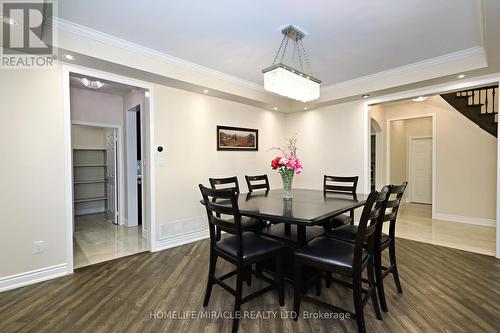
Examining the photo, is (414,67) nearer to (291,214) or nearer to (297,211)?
(297,211)

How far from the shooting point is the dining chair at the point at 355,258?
1.67m

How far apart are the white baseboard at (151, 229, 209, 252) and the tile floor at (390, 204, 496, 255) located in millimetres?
3226

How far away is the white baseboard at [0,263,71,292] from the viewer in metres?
2.35

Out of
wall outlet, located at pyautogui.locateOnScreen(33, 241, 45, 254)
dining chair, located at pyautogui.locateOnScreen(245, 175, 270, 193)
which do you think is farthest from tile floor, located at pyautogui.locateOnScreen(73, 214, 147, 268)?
dining chair, located at pyautogui.locateOnScreen(245, 175, 270, 193)

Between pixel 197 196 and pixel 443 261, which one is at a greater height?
pixel 197 196

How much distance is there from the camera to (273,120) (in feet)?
17.0

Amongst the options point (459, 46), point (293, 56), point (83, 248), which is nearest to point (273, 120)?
point (293, 56)

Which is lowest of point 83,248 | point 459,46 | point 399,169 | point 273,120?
point 83,248

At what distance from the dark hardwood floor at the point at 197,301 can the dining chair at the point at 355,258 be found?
0.22 meters

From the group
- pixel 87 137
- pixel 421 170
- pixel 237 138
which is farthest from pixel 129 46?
pixel 421 170

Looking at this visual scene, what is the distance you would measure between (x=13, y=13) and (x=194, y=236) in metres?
3.16

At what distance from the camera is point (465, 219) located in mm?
4781

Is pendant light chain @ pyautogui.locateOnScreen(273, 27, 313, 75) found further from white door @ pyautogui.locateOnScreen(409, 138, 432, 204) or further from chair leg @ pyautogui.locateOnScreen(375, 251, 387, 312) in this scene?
white door @ pyautogui.locateOnScreen(409, 138, 432, 204)

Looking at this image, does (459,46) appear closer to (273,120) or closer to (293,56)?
(293,56)
